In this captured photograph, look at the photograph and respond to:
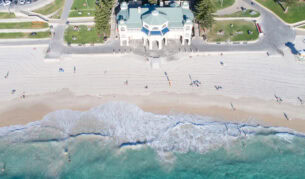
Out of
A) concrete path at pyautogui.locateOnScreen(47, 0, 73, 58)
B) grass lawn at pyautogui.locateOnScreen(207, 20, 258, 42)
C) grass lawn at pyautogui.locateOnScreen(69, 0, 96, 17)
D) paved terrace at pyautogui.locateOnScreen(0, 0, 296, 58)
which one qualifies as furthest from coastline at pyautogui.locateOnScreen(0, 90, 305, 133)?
grass lawn at pyautogui.locateOnScreen(69, 0, 96, 17)

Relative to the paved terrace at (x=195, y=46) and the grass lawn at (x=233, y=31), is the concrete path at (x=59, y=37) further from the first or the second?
the grass lawn at (x=233, y=31)

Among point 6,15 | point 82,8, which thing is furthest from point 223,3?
point 6,15

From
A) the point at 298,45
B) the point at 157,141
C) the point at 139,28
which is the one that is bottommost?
the point at 157,141

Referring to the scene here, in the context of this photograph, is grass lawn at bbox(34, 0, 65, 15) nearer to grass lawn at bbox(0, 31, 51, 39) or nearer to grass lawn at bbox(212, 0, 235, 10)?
grass lawn at bbox(0, 31, 51, 39)

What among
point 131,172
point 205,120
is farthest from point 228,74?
point 131,172

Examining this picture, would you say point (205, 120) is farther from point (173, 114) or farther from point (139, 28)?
point (139, 28)

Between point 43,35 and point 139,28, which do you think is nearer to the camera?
point 139,28

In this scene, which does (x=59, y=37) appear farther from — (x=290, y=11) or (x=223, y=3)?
(x=290, y=11)

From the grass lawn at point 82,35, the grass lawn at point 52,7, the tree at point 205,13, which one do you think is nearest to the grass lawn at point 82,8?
the grass lawn at point 52,7
